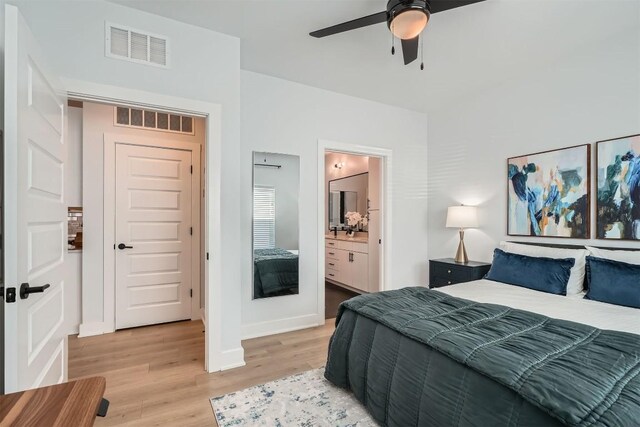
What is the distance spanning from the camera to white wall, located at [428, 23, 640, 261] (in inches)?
105

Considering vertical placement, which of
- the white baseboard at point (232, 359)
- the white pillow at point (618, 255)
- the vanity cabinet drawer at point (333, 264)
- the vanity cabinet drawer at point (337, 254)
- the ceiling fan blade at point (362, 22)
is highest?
the ceiling fan blade at point (362, 22)

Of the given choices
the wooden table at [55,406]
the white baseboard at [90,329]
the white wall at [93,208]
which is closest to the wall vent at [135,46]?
the white wall at [93,208]

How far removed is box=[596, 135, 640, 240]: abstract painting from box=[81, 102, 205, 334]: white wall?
191 inches

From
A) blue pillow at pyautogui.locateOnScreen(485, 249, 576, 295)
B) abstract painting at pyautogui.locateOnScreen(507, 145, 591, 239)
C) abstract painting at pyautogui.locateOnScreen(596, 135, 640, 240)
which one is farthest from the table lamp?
abstract painting at pyautogui.locateOnScreen(596, 135, 640, 240)

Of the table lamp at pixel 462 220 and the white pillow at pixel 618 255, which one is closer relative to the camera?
the white pillow at pixel 618 255

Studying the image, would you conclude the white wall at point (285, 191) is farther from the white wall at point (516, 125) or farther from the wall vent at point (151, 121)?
the white wall at point (516, 125)

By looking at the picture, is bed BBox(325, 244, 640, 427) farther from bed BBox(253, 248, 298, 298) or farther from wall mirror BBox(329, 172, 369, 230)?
wall mirror BBox(329, 172, 369, 230)

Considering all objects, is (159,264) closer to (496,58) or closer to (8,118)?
(8,118)

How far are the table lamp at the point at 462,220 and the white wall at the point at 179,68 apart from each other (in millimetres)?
2586

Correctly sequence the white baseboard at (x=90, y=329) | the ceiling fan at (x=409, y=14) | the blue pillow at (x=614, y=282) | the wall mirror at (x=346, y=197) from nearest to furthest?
the ceiling fan at (x=409, y=14) → the blue pillow at (x=614, y=282) → the white baseboard at (x=90, y=329) → the wall mirror at (x=346, y=197)

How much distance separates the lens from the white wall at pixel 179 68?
207 centimetres

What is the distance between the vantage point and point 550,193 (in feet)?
10.3

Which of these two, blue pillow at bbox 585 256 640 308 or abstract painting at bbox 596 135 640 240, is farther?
abstract painting at bbox 596 135 640 240

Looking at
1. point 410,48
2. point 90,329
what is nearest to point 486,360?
point 410,48
